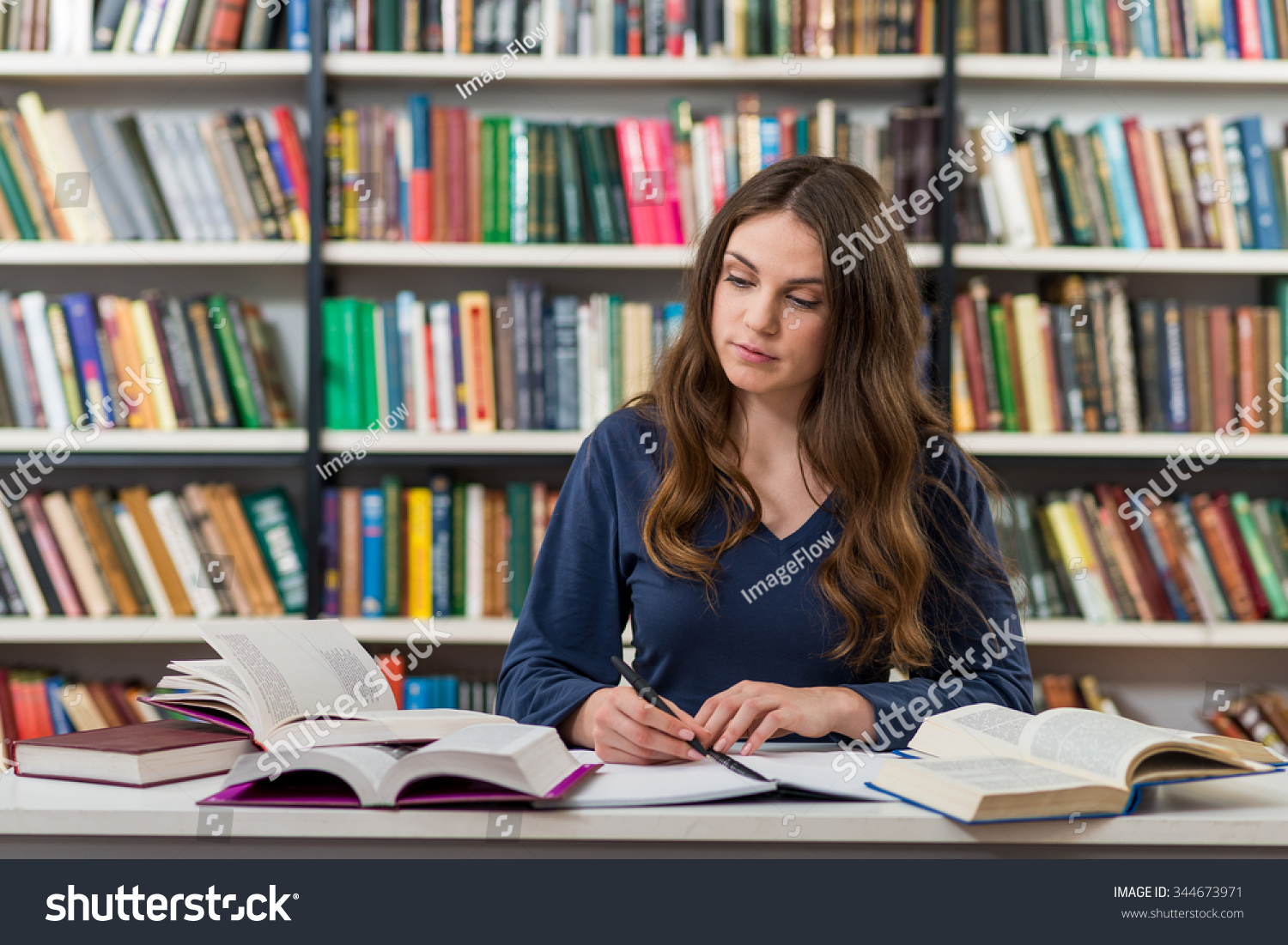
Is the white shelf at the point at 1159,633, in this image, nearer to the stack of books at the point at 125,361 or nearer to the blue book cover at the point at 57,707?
the stack of books at the point at 125,361

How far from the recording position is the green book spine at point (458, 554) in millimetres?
2051

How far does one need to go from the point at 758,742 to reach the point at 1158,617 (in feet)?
4.88

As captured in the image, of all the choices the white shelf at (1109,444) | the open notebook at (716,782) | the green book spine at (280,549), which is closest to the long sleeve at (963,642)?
the open notebook at (716,782)

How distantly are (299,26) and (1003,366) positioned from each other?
161 centimetres

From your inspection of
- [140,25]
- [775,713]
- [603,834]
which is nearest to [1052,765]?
[775,713]

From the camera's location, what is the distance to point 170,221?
204 cm

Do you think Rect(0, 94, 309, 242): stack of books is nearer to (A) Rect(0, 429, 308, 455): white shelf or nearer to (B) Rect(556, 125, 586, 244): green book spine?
(A) Rect(0, 429, 308, 455): white shelf

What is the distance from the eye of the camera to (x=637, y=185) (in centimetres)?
203

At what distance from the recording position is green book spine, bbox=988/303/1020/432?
6.67 feet

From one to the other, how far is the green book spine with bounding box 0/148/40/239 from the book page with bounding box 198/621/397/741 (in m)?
1.47

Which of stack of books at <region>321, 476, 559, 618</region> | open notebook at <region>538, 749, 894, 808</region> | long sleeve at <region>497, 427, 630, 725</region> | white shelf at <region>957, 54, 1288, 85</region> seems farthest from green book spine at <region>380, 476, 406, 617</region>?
white shelf at <region>957, 54, 1288, 85</region>

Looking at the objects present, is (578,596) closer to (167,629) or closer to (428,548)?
(428,548)
